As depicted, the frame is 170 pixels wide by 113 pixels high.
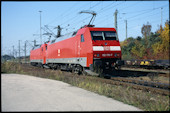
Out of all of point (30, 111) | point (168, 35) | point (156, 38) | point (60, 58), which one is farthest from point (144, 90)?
point (156, 38)

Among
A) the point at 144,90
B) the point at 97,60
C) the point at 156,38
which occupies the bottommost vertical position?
the point at 144,90

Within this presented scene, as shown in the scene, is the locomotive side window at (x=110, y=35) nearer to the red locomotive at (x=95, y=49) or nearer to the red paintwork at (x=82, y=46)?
the red locomotive at (x=95, y=49)

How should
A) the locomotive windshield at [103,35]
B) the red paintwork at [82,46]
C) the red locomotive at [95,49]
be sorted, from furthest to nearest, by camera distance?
the locomotive windshield at [103,35] < the red paintwork at [82,46] < the red locomotive at [95,49]

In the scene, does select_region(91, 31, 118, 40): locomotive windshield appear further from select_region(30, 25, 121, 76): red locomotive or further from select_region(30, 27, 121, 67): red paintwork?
select_region(30, 27, 121, 67): red paintwork

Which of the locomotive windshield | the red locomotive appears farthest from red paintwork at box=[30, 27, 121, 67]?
the locomotive windshield

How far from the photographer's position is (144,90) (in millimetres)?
8672

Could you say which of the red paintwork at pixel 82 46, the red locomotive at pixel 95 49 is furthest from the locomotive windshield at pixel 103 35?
the red paintwork at pixel 82 46

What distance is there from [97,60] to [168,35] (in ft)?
84.6

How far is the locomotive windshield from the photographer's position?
44.2 ft

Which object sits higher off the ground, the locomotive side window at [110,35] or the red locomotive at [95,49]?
the locomotive side window at [110,35]

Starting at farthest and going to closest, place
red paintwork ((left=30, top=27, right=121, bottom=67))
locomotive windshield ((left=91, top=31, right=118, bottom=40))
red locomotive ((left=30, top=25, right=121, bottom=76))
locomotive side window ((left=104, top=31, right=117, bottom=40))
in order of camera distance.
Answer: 1. locomotive side window ((left=104, top=31, right=117, bottom=40))
2. locomotive windshield ((left=91, top=31, right=118, bottom=40))
3. red paintwork ((left=30, top=27, right=121, bottom=67))
4. red locomotive ((left=30, top=25, right=121, bottom=76))

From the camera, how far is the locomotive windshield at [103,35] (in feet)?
44.2

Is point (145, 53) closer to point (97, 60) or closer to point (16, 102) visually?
point (97, 60)

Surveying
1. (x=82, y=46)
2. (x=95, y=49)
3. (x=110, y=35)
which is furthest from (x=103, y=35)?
(x=82, y=46)
